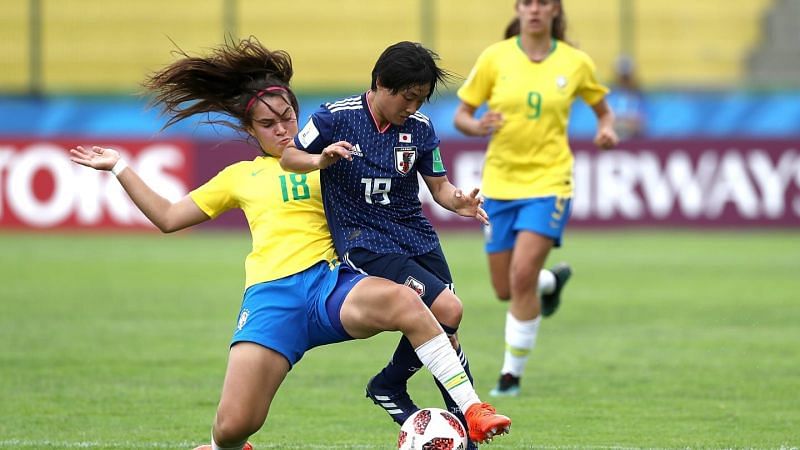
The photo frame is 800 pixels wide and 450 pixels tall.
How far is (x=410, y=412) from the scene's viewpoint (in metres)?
6.68

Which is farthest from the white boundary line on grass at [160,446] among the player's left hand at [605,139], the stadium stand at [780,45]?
the stadium stand at [780,45]

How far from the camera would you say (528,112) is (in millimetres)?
9406

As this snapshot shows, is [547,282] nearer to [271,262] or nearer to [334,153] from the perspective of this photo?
[271,262]

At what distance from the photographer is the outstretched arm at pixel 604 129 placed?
31.1 ft

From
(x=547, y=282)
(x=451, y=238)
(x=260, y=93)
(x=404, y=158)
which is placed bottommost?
(x=451, y=238)

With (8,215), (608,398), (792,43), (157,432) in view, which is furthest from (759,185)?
(157,432)

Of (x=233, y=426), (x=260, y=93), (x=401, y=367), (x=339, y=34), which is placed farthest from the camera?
(x=339, y=34)

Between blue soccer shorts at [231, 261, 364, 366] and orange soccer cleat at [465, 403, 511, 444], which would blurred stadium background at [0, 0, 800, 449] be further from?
orange soccer cleat at [465, 403, 511, 444]

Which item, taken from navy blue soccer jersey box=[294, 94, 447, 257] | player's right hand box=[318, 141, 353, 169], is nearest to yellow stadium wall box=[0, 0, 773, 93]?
navy blue soccer jersey box=[294, 94, 447, 257]

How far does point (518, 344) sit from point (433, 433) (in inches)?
126

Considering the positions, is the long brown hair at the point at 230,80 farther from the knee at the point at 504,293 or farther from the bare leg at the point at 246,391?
the knee at the point at 504,293

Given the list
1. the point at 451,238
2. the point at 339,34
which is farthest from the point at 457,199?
the point at 339,34

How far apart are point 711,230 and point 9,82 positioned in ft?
41.5

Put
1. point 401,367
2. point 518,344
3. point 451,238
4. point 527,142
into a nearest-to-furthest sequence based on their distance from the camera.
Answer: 1. point 401,367
2. point 518,344
3. point 527,142
4. point 451,238
